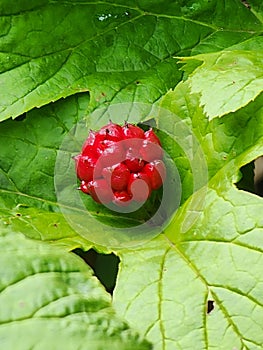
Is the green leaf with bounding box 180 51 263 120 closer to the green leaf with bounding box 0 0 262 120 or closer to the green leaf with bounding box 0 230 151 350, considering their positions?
the green leaf with bounding box 0 0 262 120

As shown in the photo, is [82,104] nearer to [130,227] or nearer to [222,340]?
[130,227]

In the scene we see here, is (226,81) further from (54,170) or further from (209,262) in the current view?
Answer: (54,170)

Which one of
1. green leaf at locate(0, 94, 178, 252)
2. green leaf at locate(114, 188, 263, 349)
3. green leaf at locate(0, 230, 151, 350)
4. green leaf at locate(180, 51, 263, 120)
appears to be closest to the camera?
green leaf at locate(0, 230, 151, 350)

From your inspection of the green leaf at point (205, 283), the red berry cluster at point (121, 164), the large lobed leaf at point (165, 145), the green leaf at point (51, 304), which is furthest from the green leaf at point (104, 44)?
the green leaf at point (51, 304)

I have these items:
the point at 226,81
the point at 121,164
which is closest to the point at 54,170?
the point at 121,164

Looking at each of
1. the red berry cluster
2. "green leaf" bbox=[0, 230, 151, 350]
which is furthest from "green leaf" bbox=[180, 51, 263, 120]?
"green leaf" bbox=[0, 230, 151, 350]

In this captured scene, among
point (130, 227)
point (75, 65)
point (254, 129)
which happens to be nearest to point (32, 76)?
point (75, 65)

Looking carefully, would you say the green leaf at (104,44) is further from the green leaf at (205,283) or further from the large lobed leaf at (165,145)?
the green leaf at (205,283)
